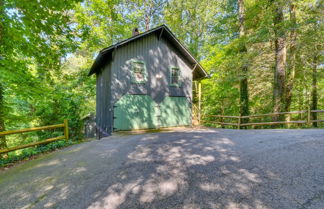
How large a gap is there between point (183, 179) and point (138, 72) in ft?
24.5

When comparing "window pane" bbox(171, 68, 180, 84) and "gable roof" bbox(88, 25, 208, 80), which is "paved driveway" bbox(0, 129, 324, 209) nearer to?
"gable roof" bbox(88, 25, 208, 80)

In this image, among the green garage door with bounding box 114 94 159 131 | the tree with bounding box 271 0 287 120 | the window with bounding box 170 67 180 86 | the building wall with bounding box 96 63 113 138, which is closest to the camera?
the tree with bounding box 271 0 287 120

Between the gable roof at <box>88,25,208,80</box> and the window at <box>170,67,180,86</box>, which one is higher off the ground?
the gable roof at <box>88,25,208,80</box>

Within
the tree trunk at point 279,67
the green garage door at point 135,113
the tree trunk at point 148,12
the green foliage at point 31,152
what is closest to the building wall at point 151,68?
the green garage door at point 135,113

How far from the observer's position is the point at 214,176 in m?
2.93

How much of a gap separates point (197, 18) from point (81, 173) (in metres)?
19.9

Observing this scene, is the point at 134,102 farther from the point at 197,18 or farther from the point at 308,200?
the point at 197,18

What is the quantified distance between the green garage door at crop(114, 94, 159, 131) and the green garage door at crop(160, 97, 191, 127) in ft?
1.95

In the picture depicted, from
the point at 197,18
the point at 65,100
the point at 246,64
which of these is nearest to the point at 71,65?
the point at 65,100

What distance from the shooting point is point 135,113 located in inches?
353

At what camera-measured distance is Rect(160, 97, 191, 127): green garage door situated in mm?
9933

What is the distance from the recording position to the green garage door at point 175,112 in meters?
9.93

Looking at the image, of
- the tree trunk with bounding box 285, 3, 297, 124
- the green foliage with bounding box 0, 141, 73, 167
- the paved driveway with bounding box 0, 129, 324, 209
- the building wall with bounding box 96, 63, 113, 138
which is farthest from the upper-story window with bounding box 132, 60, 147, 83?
the tree trunk with bounding box 285, 3, 297, 124

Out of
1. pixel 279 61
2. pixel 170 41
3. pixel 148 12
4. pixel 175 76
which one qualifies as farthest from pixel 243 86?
pixel 148 12
